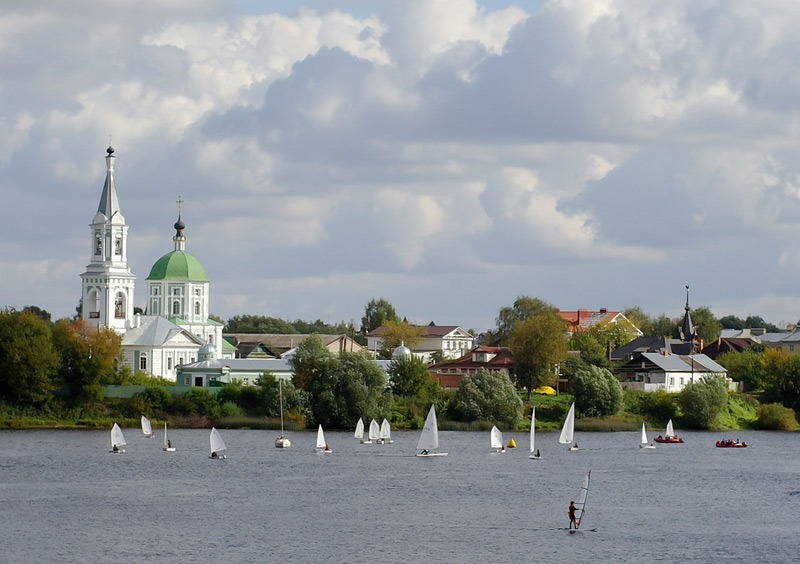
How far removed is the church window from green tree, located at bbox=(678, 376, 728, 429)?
55.4 meters

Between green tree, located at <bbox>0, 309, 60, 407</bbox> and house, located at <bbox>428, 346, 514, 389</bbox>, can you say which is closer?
green tree, located at <bbox>0, 309, 60, 407</bbox>

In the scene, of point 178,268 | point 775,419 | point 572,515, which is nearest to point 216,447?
point 572,515

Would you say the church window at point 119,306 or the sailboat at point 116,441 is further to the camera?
the church window at point 119,306

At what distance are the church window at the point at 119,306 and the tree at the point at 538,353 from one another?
40250 millimetres

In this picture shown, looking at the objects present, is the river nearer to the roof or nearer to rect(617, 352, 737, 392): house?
rect(617, 352, 737, 392): house

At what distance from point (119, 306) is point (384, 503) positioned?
86.6 meters

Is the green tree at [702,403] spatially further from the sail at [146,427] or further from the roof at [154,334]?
the roof at [154,334]

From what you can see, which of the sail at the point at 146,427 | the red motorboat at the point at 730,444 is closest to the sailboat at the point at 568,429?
the red motorboat at the point at 730,444

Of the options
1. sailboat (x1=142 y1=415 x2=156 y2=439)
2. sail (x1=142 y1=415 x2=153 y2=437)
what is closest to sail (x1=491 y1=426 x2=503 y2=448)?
sailboat (x1=142 y1=415 x2=156 y2=439)

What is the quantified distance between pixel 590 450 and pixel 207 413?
103 ft

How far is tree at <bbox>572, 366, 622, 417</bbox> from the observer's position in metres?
117

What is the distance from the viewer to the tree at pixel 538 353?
4968 inches

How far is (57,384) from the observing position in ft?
371

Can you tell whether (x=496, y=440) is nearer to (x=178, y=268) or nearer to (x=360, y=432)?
(x=360, y=432)
